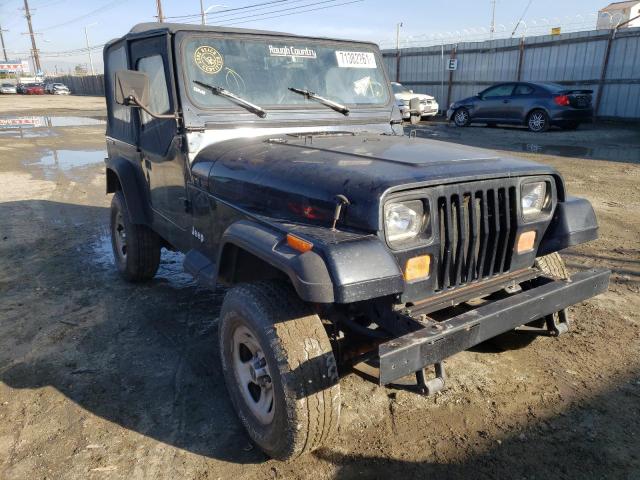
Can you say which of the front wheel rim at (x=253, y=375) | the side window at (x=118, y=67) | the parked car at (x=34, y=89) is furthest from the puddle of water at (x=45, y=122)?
the parked car at (x=34, y=89)

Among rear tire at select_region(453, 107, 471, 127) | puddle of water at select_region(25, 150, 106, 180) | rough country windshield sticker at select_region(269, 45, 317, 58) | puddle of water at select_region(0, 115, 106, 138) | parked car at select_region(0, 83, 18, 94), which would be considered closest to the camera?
rough country windshield sticker at select_region(269, 45, 317, 58)

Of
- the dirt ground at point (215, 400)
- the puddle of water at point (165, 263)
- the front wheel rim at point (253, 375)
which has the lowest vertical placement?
the puddle of water at point (165, 263)

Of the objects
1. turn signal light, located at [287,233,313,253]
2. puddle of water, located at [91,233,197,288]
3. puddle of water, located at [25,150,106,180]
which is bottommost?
puddle of water, located at [91,233,197,288]

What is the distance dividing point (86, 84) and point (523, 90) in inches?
2014

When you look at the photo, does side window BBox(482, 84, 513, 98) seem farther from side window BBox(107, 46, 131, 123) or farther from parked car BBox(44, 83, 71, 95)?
parked car BBox(44, 83, 71, 95)

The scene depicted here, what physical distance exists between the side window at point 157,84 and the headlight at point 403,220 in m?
1.89

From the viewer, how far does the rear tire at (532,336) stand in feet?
10.4

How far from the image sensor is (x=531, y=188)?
2639mm

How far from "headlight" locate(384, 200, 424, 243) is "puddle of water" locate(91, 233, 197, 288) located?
2909mm

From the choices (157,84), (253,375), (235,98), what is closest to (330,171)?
(253,375)

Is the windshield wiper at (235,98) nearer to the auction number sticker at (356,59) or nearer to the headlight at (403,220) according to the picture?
the auction number sticker at (356,59)

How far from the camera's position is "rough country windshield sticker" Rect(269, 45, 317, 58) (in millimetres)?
3501

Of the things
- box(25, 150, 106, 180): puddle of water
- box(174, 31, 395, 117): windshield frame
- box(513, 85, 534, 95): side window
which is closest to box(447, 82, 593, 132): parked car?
box(513, 85, 534, 95): side window

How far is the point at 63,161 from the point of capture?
11648 millimetres
